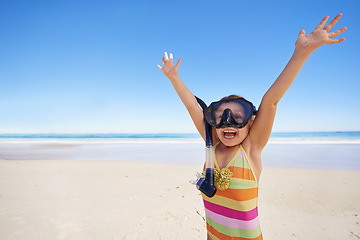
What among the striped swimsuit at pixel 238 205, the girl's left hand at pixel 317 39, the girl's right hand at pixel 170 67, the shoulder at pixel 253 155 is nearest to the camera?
the girl's left hand at pixel 317 39

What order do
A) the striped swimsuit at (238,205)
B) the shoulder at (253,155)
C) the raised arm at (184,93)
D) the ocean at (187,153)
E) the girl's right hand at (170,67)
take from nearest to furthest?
the striped swimsuit at (238,205) < the shoulder at (253,155) < the raised arm at (184,93) < the girl's right hand at (170,67) < the ocean at (187,153)

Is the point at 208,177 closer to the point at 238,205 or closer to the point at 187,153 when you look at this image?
the point at 238,205

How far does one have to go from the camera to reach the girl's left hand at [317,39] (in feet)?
3.78

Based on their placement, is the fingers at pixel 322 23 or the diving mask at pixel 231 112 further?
the diving mask at pixel 231 112

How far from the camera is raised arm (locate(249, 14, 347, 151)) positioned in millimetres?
1162

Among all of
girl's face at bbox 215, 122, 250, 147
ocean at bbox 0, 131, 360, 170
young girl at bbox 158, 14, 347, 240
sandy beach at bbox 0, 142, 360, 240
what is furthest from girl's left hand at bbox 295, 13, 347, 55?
ocean at bbox 0, 131, 360, 170

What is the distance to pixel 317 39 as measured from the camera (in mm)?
1154

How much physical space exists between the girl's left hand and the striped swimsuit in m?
0.74

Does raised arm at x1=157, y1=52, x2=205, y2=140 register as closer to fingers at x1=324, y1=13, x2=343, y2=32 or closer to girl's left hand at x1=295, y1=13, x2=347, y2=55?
girl's left hand at x1=295, y1=13, x2=347, y2=55

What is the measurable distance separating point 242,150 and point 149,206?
Answer: 328 cm

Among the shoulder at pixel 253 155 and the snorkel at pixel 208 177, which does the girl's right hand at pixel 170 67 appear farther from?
the shoulder at pixel 253 155

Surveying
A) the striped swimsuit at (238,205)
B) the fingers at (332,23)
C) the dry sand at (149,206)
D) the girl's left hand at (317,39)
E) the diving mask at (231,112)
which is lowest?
the dry sand at (149,206)

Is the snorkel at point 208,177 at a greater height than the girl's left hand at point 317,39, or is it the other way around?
the girl's left hand at point 317,39

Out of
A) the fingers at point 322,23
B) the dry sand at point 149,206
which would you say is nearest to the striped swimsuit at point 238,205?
the fingers at point 322,23
